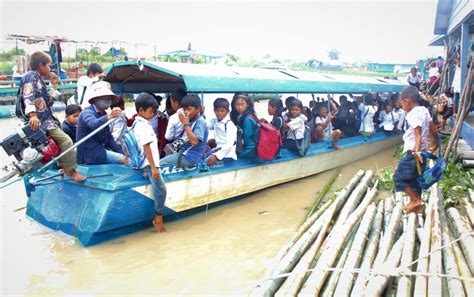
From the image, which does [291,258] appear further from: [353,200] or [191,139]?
[191,139]

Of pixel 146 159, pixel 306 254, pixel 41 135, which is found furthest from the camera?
pixel 146 159

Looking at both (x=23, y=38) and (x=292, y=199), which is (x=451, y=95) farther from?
(x=23, y=38)

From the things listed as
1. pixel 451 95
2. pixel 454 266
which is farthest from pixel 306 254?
pixel 451 95

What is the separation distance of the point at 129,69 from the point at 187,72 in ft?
3.46

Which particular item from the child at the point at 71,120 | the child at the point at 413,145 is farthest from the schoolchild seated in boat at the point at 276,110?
the child at the point at 71,120

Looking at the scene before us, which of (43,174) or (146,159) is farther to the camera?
(43,174)

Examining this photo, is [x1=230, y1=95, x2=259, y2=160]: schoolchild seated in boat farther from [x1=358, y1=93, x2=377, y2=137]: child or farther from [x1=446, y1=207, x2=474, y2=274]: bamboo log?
[x1=358, y1=93, x2=377, y2=137]: child

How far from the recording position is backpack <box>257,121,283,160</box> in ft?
19.1

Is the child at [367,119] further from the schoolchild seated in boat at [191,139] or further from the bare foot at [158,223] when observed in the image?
the bare foot at [158,223]

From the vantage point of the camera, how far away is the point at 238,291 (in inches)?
146

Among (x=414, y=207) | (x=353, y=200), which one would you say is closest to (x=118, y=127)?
(x=353, y=200)

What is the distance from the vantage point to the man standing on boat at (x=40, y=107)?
4.07 meters

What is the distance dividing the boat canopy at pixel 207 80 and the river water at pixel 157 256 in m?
1.73

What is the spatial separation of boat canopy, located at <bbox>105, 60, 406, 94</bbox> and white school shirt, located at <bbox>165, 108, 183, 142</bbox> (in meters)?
0.49
